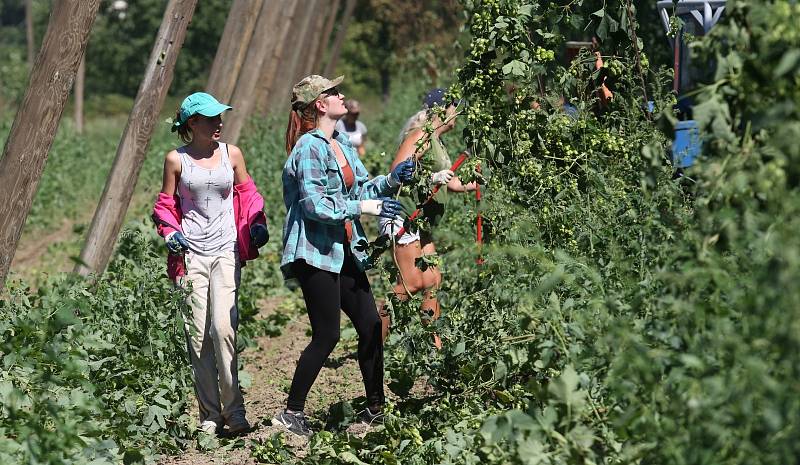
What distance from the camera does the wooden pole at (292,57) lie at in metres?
22.1

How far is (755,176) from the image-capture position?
380 cm

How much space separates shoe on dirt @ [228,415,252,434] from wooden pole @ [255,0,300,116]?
36.9 feet

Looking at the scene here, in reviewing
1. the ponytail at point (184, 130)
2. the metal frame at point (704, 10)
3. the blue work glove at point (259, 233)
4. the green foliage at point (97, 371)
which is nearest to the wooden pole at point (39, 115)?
the green foliage at point (97, 371)

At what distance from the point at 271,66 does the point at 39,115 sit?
39.5 ft

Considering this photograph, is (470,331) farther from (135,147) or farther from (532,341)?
(135,147)

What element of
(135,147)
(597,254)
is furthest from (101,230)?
(597,254)

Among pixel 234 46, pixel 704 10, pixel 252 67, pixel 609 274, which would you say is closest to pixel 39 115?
pixel 609 274

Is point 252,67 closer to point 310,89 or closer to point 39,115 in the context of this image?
point 39,115

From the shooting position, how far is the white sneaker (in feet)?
22.0

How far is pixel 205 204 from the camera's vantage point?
6613 mm

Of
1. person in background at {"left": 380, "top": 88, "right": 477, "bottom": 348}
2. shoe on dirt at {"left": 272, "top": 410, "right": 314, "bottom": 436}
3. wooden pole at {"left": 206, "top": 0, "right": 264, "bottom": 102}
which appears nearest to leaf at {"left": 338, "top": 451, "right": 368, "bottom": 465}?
shoe on dirt at {"left": 272, "top": 410, "right": 314, "bottom": 436}

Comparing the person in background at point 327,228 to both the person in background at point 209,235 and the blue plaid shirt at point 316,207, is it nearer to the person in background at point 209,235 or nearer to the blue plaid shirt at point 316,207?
the blue plaid shirt at point 316,207

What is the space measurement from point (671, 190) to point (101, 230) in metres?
4.81

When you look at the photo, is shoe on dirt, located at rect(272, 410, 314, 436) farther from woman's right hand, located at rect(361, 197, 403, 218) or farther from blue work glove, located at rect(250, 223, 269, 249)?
woman's right hand, located at rect(361, 197, 403, 218)
